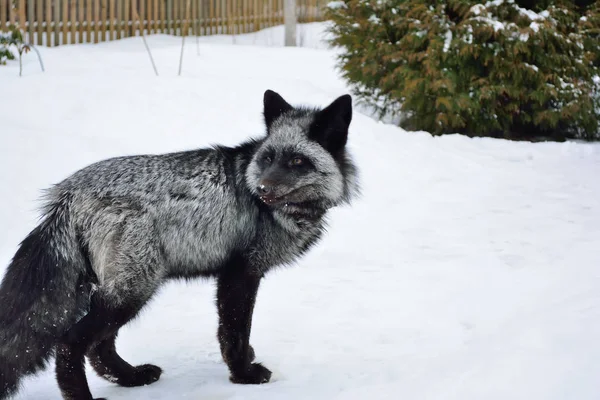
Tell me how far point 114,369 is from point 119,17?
15.6 meters

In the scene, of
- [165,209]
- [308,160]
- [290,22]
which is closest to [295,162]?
[308,160]

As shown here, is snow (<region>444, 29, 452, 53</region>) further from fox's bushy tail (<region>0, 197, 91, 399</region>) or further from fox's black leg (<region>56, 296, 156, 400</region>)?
fox's black leg (<region>56, 296, 156, 400</region>)

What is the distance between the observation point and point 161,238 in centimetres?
396

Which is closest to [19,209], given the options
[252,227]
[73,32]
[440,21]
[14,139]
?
[14,139]

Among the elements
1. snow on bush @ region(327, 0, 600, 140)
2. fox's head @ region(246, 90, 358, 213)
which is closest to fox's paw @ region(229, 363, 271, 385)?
fox's head @ region(246, 90, 358, 213)

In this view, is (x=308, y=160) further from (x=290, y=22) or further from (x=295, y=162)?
(x=290, y=22)

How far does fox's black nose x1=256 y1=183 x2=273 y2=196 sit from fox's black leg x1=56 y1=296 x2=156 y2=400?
98 cm

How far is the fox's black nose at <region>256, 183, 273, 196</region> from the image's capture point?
4030 millimetres

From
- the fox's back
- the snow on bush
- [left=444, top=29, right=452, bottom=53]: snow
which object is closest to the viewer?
the fox's back

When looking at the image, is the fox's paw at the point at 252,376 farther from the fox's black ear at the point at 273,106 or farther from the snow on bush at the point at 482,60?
the snow on bush at the point at 482,60

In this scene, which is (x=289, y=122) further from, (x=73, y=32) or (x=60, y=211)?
(x=73, y=32)

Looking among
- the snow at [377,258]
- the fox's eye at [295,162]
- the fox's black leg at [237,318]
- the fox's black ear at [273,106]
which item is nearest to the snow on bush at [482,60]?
the snow at [377,258]

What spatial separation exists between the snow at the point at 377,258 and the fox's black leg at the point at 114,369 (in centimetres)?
7

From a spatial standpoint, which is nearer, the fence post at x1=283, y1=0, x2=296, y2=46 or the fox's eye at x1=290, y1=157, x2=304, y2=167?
the fox's eye at x1=290, y1=157, x2=304, y2=167
